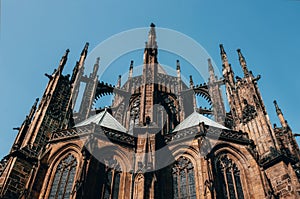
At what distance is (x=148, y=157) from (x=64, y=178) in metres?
4.43

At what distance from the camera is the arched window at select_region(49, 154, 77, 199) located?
14.1 meters

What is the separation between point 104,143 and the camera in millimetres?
15938

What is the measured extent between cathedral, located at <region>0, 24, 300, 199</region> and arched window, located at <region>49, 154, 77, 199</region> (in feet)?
0.16

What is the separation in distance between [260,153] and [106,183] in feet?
27.6

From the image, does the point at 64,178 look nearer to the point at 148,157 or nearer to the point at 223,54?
the point at 148,157

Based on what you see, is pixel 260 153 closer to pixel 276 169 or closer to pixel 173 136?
pixel 276 169

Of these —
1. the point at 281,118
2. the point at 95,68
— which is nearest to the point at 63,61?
the point at 95,68

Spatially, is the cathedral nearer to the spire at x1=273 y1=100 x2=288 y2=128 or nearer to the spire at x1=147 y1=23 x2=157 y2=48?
the spire at x1=273 y1=100 x2=288 y2=128

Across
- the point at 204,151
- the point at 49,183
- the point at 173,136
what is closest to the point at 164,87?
the point at 173,136

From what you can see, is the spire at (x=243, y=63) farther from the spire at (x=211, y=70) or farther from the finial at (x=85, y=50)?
the finial at (x=85, y=50)

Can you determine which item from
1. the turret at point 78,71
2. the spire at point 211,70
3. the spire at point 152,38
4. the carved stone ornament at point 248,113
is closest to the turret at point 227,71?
the carved stone ornament at point 248,113

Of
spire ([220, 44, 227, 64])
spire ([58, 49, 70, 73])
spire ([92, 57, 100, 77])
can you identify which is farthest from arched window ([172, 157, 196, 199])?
spire ([92, 57, 100, 77])

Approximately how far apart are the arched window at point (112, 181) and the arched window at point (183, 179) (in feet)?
9.57

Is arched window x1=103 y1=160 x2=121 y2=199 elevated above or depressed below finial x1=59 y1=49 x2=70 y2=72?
below
